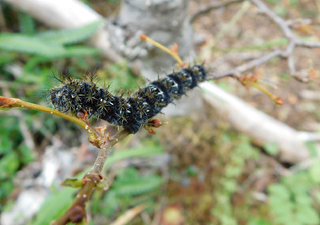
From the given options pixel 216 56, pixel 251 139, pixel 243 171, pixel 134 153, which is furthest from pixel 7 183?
pixel 216 56

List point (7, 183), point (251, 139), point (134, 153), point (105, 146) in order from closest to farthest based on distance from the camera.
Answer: point (105, 146), point (134, 153), point (7, 183), point (251, 139)

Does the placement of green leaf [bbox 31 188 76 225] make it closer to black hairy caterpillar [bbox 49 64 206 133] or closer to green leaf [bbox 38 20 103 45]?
black hairy caterpillar [bbox 49 64 206 133]

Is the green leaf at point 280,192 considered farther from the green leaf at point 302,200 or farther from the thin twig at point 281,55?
the thin twig at point 281,55

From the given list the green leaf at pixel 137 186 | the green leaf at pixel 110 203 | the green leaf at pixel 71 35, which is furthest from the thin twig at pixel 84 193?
the green leaf at pixel 71 35

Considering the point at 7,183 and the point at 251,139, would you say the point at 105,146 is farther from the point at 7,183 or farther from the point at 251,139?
the point at 251,139

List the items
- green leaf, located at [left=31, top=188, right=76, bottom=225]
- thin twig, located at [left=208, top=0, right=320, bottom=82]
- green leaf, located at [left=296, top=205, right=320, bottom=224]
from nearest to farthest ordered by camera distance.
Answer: thin twig, located at [left=208, top=0, right=320, bottom=82] < green leaf, located at [left=31, top=188, right=76, bottom=225] < green leaf, located at [left=296, top=205, right=320, bottom=224]

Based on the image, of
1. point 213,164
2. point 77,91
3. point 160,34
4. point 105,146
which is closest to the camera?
point 105,146

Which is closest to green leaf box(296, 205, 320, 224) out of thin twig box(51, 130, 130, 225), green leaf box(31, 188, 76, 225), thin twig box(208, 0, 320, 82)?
thin twig box(208, 0, 320, 82)
